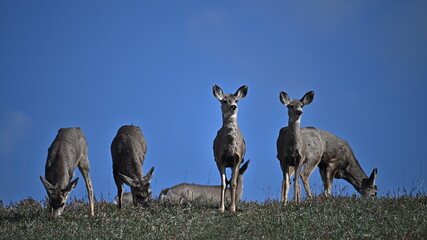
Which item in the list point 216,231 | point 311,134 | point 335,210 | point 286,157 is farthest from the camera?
point 311,134

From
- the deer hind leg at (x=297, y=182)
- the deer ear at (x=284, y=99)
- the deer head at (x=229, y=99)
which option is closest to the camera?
the deer head at (x=229, y=99)

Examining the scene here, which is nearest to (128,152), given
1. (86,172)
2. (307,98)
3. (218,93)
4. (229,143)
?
(86,172)

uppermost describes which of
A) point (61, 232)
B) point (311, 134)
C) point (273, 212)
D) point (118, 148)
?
point (311, 134)

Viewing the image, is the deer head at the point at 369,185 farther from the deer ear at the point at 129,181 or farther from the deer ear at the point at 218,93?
the deer ear at the point at 129,181

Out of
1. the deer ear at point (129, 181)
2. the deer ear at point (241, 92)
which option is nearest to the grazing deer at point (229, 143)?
the deer ear at point (241, 92)

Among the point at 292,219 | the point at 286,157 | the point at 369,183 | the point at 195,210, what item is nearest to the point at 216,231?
the point at 292,219

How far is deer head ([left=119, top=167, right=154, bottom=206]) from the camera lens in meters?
16.0

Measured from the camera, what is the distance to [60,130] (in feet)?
56.1

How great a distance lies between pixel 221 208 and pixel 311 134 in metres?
6.53

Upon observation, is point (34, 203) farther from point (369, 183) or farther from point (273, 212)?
point (369, 183)

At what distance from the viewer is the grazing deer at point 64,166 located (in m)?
14.9

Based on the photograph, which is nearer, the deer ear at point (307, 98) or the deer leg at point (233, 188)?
the deer leg at point (233, 188)

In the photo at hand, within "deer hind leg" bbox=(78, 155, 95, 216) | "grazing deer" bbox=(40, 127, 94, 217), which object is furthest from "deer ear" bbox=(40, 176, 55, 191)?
"deer hind leg" bbox=(78, 155, 95, 216)

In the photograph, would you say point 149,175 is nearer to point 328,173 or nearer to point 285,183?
point 285,183
